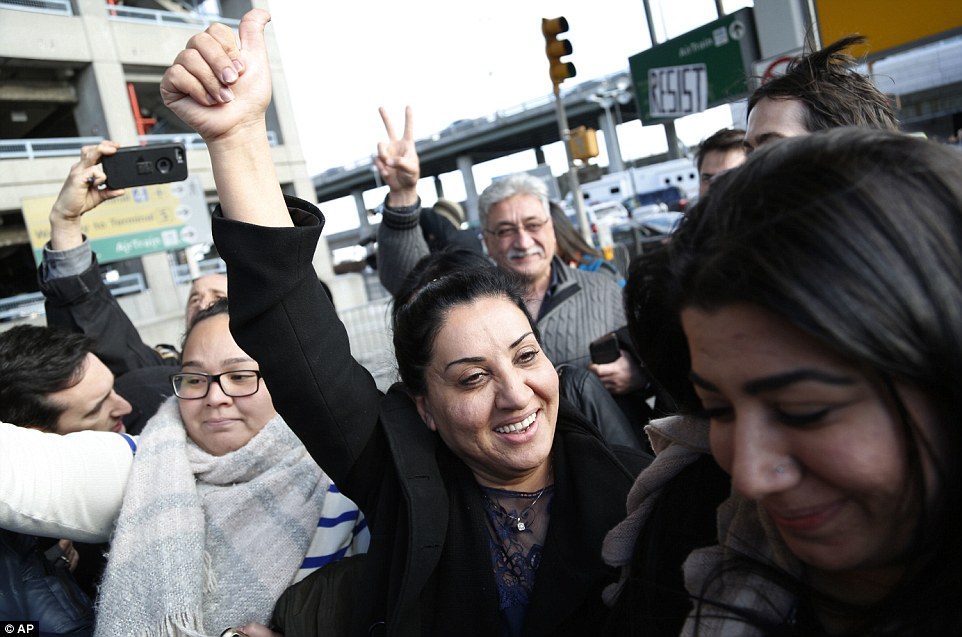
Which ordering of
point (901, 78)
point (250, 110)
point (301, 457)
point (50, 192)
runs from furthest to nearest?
1. point (901, 78)
2. point (50, 192)
3. point (301, 457)
4. point (250, 110)

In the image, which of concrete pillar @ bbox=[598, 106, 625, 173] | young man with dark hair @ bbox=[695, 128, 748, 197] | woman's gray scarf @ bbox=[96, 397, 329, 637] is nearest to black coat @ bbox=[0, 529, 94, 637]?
woman's gray scarf @ bbox=[96, 397, 329, 637]

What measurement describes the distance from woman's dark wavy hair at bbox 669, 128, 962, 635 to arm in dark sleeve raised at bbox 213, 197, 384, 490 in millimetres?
911

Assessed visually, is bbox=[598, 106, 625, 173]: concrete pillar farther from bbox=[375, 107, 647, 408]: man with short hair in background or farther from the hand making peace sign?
the hand making peace sign

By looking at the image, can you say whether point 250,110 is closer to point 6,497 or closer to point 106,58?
point 6,497

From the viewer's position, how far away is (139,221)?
1538 cm

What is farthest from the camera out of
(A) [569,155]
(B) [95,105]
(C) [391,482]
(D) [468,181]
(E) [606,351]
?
(D) [468,181]

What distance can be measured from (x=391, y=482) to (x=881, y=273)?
1241mm

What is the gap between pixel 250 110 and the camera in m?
1.51

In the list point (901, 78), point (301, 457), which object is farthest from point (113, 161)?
point (901, 78)

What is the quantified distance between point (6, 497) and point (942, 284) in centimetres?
193

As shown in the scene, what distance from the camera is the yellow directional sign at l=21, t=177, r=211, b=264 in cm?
1488

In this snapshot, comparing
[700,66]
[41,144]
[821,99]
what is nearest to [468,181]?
[41,144]

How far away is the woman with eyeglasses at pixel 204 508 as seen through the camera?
1815 millimetres

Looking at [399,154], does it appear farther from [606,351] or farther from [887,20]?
[887,20]
